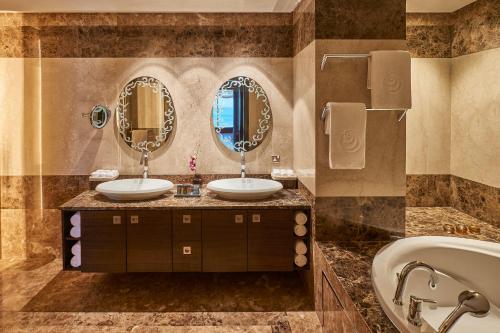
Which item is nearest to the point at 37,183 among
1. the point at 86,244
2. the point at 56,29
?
the point at 86,244

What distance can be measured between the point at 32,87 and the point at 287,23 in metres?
2.47

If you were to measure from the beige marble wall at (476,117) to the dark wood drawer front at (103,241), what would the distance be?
2906mm

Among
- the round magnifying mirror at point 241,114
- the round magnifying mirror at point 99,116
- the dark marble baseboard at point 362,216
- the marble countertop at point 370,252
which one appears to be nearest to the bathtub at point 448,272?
the marble countertop at point 370,252

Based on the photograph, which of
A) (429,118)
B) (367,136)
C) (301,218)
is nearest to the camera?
(367,136)

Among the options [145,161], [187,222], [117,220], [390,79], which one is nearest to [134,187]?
[145,161]

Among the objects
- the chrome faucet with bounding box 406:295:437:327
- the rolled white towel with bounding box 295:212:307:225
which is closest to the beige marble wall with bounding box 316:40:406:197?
the rolled white towel with bounding box 295:212:307:225

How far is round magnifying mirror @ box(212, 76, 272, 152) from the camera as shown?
3514 millimetres

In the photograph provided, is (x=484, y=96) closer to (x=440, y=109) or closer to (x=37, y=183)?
(x=440, y=109)

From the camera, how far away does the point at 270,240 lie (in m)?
2.84

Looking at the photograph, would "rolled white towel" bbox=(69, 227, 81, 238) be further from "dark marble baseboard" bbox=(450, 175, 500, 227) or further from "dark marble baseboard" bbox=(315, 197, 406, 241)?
"dark marble baseboard" bbox=(450, 175, 500, 227)

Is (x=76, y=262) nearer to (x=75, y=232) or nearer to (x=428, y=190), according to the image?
(x=75, y=232)

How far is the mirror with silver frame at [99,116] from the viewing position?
350 centimetres

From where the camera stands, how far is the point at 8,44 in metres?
3.51

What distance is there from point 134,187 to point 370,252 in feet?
6.68
